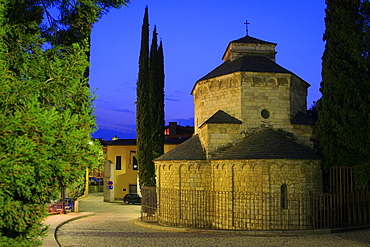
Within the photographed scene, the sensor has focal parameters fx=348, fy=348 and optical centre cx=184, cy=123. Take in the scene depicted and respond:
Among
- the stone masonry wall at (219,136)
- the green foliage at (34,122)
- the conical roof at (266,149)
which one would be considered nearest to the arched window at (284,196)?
the conical roof at (266,149)

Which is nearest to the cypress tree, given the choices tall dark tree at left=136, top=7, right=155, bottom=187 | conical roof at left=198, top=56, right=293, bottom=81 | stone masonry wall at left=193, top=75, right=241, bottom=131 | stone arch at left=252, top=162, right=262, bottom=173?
tall dark tree at left=136, top=7, right=155, bottom=187

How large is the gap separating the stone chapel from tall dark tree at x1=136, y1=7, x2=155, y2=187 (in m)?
6.77

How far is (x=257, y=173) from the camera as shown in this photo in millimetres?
14312

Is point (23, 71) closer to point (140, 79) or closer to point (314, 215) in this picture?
point (314, 215)

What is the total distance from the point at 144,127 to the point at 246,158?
11.8 meters

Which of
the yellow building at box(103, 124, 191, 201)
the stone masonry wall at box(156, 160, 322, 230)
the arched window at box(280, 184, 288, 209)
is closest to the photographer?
the stone masonry wall at box(156, 160, 322, 230)

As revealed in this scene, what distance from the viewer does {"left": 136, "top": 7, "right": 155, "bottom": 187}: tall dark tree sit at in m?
24.5

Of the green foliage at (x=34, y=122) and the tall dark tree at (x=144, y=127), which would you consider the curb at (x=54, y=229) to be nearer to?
the tall dark tree at (x=144, y=127)

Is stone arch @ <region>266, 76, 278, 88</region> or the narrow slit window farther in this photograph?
the narrow slit window

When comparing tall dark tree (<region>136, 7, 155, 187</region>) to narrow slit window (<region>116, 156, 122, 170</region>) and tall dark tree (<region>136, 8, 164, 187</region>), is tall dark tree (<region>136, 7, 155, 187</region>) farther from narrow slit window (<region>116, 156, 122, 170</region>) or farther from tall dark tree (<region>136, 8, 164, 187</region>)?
narrow slit window (<region>116, 156, 122, 170</region>)

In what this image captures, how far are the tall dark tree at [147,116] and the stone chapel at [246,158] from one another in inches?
268

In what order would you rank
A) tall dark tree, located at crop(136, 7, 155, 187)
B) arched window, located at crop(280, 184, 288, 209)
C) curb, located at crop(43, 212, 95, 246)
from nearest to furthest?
curb, located at crop(43, 212, 95, 246), arched window, located at crop(280, 184, 288, 209), tall dark tree, located at crop(136, 7, 155, 187)

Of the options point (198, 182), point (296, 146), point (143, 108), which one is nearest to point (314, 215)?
point (296, 146)

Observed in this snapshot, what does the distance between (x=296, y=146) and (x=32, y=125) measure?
12.4m
